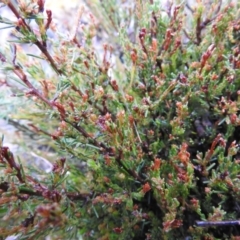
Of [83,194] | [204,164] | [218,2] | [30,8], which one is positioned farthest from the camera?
[218,2]

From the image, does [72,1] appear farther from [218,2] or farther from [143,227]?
[143,227]

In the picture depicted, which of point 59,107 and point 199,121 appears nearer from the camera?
point 59,107

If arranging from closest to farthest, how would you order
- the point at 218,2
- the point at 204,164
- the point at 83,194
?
the point at 204,164
the point at 83,194
the point at 218,2

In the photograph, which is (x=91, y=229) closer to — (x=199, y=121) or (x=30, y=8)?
(x=199, y=121)

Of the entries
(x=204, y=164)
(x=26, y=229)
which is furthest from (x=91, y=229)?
(x=204, y=164)

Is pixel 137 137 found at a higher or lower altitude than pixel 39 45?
lower

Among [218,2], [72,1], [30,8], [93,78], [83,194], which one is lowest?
[83,194]

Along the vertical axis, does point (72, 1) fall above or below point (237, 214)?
above
